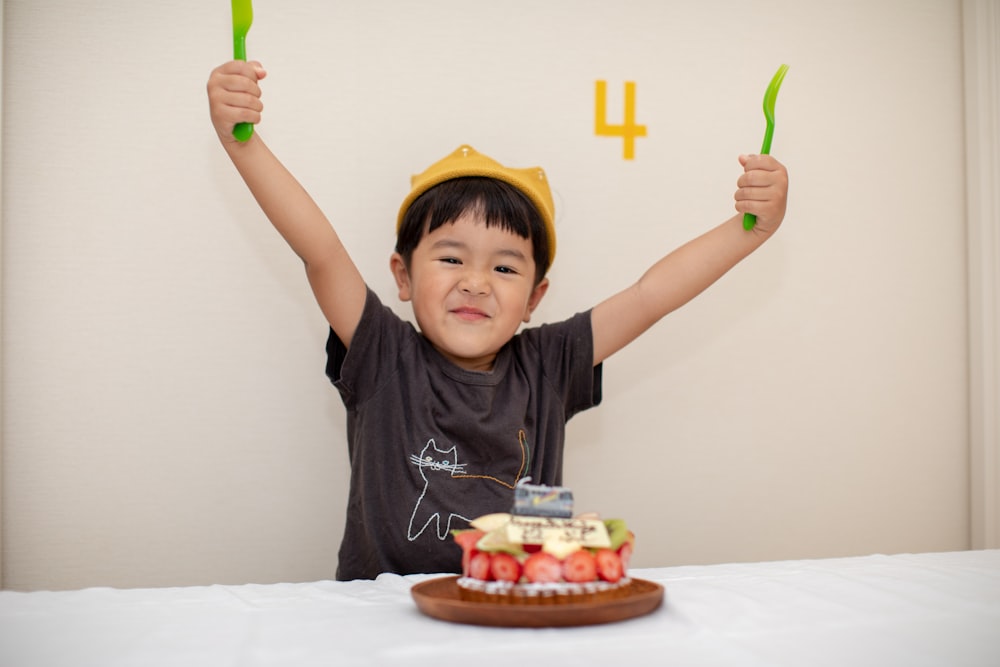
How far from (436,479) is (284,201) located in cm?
40

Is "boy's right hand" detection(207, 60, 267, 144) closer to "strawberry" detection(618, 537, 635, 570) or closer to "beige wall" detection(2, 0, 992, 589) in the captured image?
"beige wall" detection(2, 0, 992, 589)

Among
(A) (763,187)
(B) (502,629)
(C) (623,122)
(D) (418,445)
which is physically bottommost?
(B) (502,629)

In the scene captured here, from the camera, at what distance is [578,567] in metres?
0.66

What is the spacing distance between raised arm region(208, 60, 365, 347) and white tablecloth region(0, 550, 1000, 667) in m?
0.42

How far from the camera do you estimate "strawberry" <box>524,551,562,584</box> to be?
2.14ft

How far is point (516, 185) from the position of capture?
1.21 m

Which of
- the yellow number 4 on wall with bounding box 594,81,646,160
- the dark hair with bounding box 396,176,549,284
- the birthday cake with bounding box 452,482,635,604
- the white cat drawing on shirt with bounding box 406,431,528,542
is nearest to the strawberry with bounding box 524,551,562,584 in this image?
the birthday cake with bounding box 452,482,635,604

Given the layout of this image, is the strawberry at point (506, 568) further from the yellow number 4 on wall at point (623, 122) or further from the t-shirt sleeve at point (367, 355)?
the yellow number 4 on wall at point (623, 122)

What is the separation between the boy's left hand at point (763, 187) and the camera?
44.9 inches

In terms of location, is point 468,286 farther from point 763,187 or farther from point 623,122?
point 623,122

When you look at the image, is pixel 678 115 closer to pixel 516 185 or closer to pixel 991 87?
pixel 516 185

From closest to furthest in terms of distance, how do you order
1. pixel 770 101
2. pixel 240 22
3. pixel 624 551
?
pixel 624 551
pixel 240 22
pixel 770 101

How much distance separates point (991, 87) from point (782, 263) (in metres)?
0.50

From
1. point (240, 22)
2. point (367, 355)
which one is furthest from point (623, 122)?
point (240, 22)
